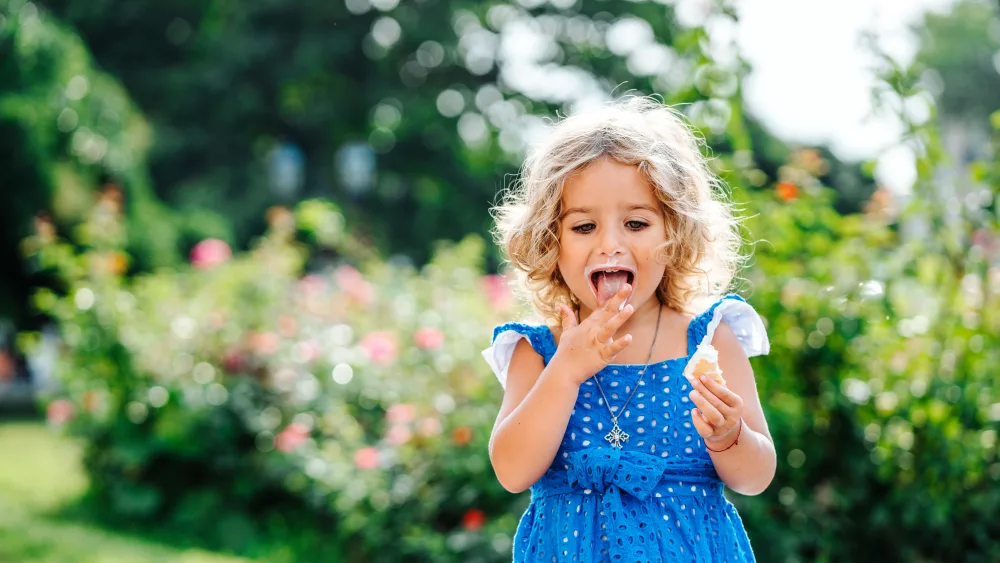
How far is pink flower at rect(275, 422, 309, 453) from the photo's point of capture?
178 inches

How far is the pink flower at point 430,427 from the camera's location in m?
3.93

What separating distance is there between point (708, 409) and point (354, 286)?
440cm

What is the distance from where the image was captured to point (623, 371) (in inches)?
70.4

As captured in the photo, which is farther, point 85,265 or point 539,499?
point 85,265

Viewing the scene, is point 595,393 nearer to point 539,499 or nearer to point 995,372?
point 539,499

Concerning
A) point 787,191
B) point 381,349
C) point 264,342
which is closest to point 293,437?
point 381,349

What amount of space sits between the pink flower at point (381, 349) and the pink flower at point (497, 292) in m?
0.56

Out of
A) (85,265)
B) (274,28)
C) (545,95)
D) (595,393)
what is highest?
(274,28)

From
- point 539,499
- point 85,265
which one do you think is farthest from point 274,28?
point 539,499

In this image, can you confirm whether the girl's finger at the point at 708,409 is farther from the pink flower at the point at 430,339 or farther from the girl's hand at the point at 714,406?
the pink flower at the point at 430,339

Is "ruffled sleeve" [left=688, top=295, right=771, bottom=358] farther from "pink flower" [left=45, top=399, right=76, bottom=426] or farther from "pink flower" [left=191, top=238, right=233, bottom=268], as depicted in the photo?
"pink flower" [left=45, top=399, right=76, bottom=426]

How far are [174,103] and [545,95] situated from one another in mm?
6330

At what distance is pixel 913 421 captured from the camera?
3.20 m

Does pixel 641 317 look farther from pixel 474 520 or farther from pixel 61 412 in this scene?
pixel 61 412
